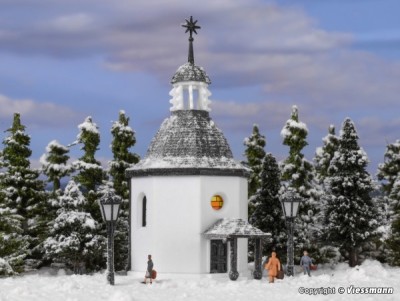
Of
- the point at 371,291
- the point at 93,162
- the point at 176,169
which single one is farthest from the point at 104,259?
the point at 371,291

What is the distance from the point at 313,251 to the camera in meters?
42.3

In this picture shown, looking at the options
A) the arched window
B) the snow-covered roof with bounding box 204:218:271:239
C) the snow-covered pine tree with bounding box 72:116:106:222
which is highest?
the snow-covered pine tree with bounding box 72:116:106:222

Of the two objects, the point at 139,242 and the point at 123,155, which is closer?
the point at 139,242

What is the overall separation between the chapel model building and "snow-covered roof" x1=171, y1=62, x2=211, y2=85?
0.08 metres

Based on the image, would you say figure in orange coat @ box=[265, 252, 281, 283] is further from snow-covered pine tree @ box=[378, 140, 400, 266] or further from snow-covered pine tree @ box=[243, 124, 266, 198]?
snow-covered pine tree @ box=[243, 124, 266, 198]

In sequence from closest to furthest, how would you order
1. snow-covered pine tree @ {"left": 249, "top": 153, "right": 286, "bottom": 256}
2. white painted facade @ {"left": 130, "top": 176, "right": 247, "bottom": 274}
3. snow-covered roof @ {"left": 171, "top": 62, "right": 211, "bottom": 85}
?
white painted facade @ {"left": 130, "top": 176, "right": 247, "bottom": 274} < snow-covered roof @ {"left": 171, "top": 62, "right": 211, "bottom": 85} < snow-covered pine tree @ {"left": 249, "top": 153, "right": 286, "bottom": 256}

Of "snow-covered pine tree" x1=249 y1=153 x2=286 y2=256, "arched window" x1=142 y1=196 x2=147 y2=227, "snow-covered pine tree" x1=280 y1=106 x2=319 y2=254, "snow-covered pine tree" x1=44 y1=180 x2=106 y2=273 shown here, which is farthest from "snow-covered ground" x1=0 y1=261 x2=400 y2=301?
"snow-covered pine tree" x1=280 y1=106 x2=319 y2=254

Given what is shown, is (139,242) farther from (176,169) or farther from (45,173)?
(45,173)

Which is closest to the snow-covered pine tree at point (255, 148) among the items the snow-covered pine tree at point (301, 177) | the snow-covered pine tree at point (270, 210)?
the snow-covered pine tree at point (301, 177)

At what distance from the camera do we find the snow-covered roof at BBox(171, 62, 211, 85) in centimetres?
3519

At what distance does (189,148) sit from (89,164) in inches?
402

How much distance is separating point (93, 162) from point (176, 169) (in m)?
11.0

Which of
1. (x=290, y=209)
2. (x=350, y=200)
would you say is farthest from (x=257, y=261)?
(x=350, y=200)

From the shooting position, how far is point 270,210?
40062mm
